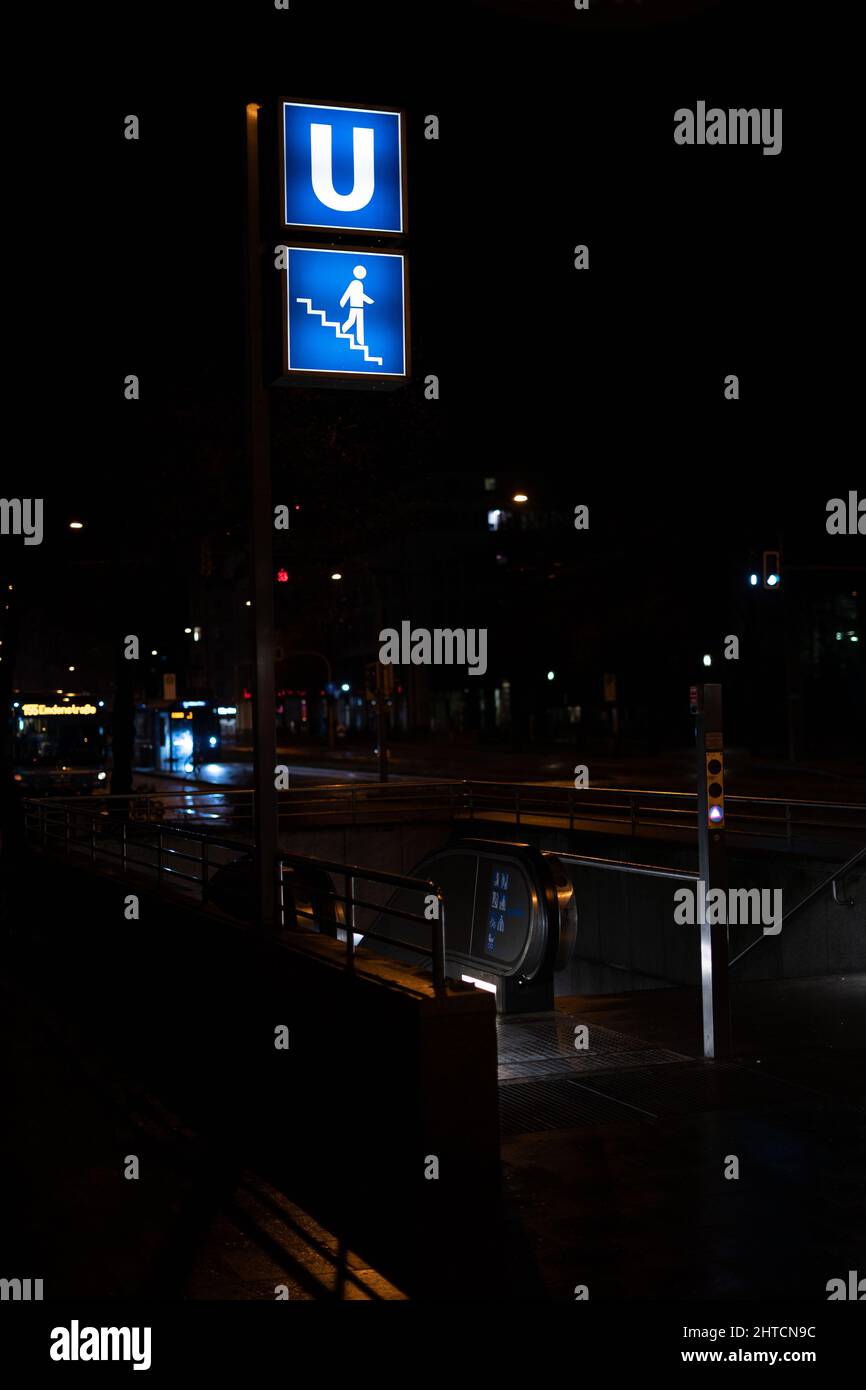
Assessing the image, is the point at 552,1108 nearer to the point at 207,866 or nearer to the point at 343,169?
the point at 207,866

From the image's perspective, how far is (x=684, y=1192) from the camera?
673 cm

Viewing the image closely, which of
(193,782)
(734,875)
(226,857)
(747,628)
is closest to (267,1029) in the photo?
(734,875)

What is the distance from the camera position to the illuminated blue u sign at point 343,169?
8898 millimetres

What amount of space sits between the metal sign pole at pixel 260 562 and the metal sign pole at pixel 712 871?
10.1 feet

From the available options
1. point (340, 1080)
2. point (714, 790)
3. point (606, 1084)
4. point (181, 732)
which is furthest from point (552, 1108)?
point (181, 732)

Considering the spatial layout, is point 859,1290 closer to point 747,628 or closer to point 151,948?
point 151,948

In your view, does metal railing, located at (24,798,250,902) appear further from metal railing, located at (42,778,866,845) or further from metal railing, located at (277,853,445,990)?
metal railing, located at (277,853,445,990)

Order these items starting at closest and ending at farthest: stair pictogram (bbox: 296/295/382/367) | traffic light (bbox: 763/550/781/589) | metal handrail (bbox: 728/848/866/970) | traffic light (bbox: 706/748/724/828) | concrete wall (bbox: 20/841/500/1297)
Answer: concrete wall (bbox: 20/841/500/1297)
stair pictogram (bbox: 296/295/382/367)
traffic light (bbox: 706/748/724/828)
metal handrail (bbox: 728/848/866/970)
traffic light (bbox: 763/550/781/589)

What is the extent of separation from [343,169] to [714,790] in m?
5.06

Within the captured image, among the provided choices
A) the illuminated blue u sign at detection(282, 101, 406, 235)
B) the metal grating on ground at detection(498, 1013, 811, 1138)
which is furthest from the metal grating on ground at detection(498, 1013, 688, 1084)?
the illuminated blue u sign at detection(282, 101, 406, 235)

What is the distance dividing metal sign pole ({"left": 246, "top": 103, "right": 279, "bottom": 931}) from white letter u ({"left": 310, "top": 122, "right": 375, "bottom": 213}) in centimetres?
69

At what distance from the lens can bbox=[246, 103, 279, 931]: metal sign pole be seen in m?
9.13

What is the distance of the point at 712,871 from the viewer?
998 centimetres
